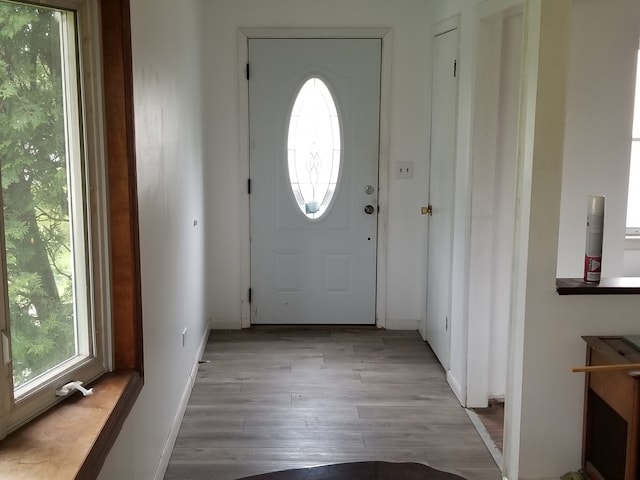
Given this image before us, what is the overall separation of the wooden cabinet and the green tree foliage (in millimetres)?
1862

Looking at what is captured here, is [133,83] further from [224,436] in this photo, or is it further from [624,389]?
[624,389]

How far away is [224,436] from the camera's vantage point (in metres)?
3.12

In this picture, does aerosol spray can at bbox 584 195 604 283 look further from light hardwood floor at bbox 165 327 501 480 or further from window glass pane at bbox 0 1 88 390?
window glass pane at bbox 0 1 88 390

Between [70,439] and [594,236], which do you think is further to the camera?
[594,236]

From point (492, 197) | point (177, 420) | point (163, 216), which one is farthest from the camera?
point (492, 197)

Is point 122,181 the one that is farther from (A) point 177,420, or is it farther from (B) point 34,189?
(A) point 177,420

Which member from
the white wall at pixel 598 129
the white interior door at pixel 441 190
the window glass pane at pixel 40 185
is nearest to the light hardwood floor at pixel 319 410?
the white interior door at pixel 441 190

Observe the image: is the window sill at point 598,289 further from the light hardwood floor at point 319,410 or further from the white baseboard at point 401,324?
the white baseboard at point 401,324

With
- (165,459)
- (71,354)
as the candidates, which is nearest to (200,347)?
(165,459)

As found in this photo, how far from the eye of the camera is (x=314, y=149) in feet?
15.3

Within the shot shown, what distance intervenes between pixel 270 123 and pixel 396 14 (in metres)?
1.19

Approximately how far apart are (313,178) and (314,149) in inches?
8.4

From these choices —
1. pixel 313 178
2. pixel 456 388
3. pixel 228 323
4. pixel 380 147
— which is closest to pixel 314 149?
pixel 313 178

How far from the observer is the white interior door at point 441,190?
381 cm
